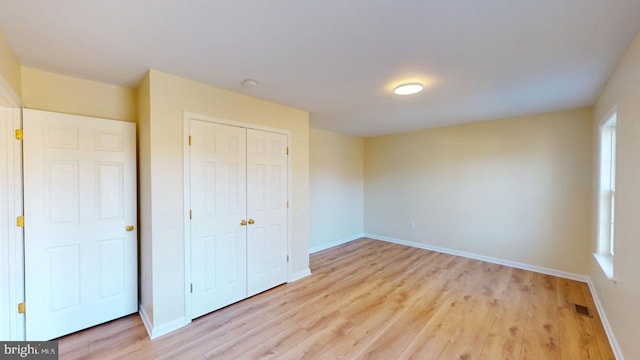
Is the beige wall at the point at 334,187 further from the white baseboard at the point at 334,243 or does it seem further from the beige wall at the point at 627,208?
the beige wall at the point at 627,208

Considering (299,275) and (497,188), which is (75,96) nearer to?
(299,275)

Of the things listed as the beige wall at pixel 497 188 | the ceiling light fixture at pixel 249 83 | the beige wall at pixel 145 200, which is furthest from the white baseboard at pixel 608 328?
the beige wall at pixel 145 200

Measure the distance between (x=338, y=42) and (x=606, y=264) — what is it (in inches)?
133

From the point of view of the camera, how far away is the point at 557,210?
3.55 m

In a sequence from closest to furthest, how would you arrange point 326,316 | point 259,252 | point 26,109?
point 26,109
point 326,316
point 259,252

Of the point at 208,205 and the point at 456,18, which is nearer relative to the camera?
the point at 456,18

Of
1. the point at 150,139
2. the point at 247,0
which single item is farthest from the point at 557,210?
the point at 150,139

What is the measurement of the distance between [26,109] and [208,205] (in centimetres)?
159

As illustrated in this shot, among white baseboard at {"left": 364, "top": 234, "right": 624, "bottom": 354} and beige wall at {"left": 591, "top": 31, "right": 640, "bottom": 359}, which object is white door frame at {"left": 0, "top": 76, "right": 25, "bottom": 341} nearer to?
beige wall at {"left": 591, "top": 31, "right": 640, "bottom": 359}

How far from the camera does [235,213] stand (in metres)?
2.82

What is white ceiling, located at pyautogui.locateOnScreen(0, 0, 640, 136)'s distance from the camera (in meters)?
1.40

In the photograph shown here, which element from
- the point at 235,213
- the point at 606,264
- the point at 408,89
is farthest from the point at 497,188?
the point at 235,213

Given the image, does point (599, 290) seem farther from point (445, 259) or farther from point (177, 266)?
point (177, 266)

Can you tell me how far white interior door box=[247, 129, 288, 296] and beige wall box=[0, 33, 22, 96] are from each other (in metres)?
1.79
